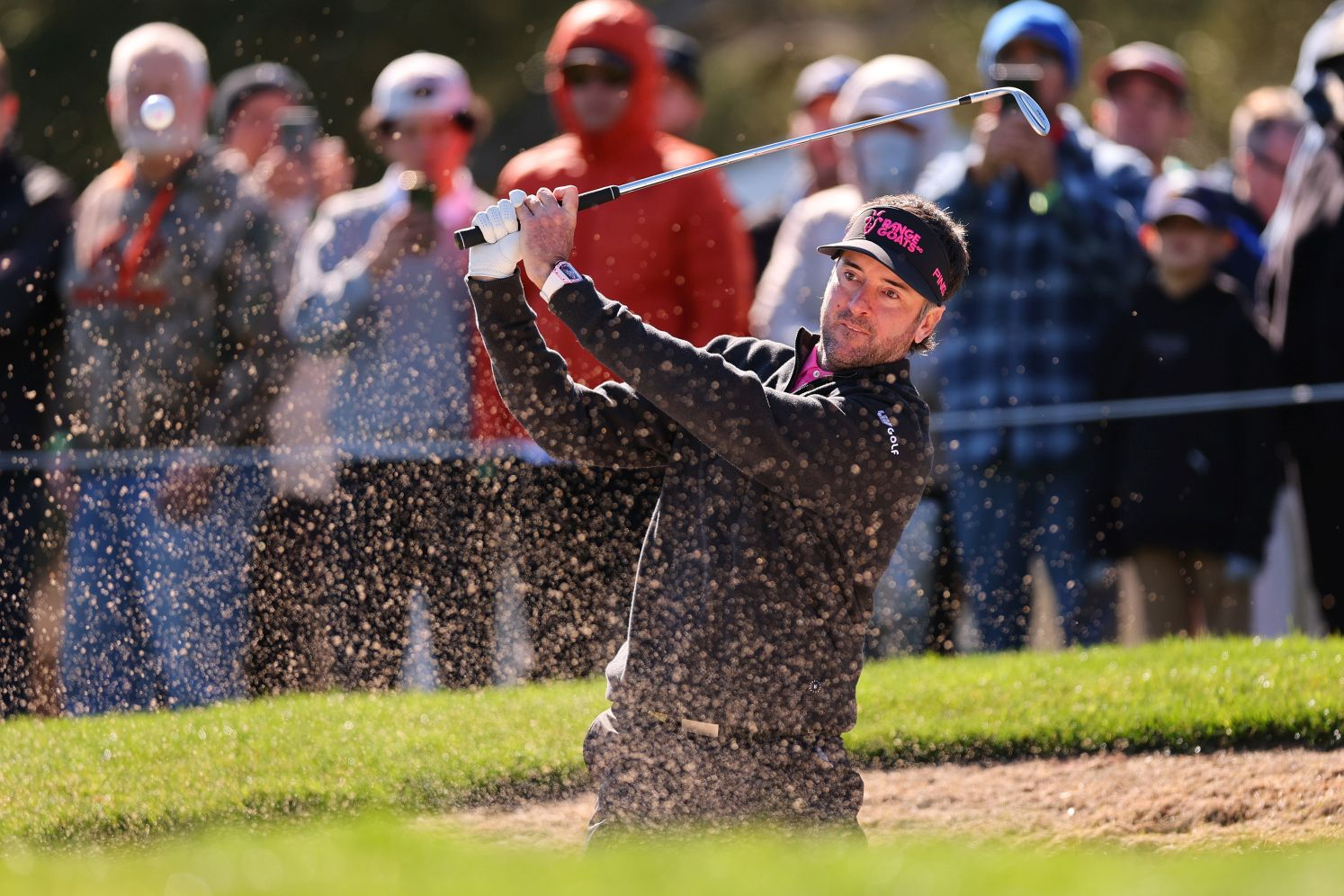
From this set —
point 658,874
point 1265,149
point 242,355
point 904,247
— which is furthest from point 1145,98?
point 658,874

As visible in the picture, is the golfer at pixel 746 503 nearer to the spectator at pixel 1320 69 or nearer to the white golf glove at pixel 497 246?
the white golf glove at pixel 497 246

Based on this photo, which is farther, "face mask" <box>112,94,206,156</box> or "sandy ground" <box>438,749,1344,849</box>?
"face mask" <box>112,94,206,156</box>

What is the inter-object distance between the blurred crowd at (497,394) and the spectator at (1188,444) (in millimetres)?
15

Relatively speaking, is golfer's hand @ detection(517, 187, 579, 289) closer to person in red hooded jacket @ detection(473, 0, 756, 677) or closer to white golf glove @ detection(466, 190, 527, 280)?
white golf glove @ detection(466, 190, 527, 280)

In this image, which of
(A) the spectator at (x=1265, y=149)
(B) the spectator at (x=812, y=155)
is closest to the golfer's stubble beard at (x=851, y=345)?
(B) the spectator at (x=812, y=155)

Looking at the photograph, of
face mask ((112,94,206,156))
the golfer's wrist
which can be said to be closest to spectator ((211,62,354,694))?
face mask ((112,94,206,156))

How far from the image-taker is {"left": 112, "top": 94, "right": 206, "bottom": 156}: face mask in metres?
8.65

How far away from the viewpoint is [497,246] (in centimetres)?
534

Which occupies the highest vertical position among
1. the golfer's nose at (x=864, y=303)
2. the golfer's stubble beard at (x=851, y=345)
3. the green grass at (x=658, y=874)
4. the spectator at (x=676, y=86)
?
the spectator at (x=676, y=86)

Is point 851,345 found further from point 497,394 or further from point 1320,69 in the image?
point 1320,69

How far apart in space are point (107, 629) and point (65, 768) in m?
1.42

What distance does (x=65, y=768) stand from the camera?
22.9 ft

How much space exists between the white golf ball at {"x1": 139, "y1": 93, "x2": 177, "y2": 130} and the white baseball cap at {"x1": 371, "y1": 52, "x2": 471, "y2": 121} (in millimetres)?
999

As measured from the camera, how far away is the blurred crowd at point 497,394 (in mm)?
8398
